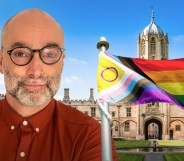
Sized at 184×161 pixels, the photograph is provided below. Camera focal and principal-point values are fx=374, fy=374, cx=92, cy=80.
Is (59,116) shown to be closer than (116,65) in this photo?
Yes

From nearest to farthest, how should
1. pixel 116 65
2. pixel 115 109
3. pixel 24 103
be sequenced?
pixel 24 103, pixel 116 65, pixel 115 109

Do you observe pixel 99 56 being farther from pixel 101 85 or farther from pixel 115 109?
pixel 115 109

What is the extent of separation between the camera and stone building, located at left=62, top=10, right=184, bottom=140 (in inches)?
1809

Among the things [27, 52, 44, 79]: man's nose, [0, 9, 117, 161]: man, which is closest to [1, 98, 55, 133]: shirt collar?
[0, 9, 117, 161]: man

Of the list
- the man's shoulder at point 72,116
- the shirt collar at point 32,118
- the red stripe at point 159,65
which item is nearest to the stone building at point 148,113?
the red stripe at point 159,65

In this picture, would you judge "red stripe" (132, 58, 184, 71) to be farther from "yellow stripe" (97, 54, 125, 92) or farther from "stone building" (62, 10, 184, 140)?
"stone building" (62, 10, 184, 140)

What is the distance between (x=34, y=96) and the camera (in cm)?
181

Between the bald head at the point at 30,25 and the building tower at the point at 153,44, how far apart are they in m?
45.9

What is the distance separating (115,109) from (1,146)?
47671 millimetres

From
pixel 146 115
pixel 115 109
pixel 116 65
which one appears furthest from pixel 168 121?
pixel 116 65

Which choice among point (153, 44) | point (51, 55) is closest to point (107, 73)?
point (51, 55)

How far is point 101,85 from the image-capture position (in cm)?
249

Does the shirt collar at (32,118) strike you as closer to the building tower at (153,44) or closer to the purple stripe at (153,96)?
the purple stripe at (153,96)

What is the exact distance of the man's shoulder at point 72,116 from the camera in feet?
6.44
